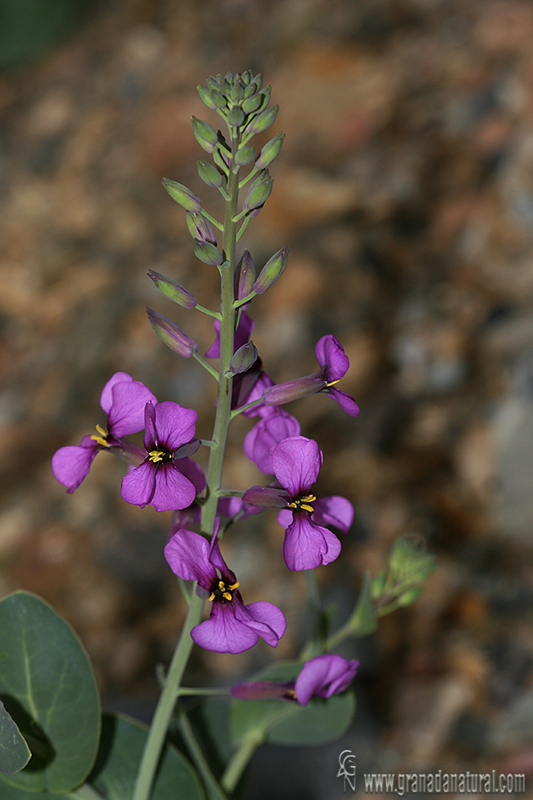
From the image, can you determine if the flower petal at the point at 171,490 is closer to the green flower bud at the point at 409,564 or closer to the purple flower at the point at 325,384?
the purple flower at the point at 325,384

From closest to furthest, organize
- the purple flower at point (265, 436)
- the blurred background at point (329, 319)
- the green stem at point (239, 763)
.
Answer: the purple flower at point (265, 436)
the green stem at point (239, 763)
the blurred background at point (329, 319)

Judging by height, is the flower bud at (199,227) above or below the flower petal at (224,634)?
above

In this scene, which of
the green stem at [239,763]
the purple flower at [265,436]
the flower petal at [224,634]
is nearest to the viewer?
the flower petal at [224,634]

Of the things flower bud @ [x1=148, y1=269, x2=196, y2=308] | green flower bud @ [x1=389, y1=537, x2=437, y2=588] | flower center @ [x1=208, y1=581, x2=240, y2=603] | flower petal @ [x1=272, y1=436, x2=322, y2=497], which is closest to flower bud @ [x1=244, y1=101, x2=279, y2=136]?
flower bud @ [x1=148, y1=269, x2=196, y2=308]

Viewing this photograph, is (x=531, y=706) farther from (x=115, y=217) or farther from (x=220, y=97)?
(x=115, y=217)

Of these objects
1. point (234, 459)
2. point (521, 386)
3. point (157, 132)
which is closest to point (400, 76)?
point (157, 132)

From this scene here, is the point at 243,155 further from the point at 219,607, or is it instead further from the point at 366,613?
the point at 366,613

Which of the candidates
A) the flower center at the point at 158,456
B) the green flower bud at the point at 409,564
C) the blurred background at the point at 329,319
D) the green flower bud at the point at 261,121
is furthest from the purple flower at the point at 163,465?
the blurred background at the point at 329,319

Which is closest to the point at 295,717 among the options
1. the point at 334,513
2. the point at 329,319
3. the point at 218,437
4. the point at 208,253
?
the point at 334,513
